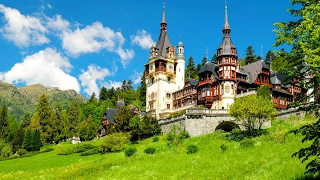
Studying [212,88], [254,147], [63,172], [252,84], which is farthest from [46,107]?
[254,147]

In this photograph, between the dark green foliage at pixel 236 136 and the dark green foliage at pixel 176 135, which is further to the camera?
the dark green foliage at pixel 176 135

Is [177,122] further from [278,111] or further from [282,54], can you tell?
[282,54]

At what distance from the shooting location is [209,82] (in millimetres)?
73500

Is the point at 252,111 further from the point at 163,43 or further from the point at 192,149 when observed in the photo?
the point at 163,43

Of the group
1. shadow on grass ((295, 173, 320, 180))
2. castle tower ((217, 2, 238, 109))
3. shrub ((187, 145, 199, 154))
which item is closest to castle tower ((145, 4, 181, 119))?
castle tower ((217, 2, 238, 109))

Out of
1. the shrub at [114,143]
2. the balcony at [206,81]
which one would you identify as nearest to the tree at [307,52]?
the shrub at [114,143]

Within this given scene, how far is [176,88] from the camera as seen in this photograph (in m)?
88.4

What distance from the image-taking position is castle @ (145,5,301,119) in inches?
2808

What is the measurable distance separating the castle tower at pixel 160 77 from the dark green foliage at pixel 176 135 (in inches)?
900

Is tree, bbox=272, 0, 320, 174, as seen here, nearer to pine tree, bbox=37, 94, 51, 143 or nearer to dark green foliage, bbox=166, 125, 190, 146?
dark green foliage, bbox=166, 125, 190, 146

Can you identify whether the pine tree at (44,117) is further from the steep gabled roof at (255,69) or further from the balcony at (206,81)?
the steep gabled roof at (255,69)

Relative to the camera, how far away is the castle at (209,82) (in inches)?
2808

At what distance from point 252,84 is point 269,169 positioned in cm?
4555

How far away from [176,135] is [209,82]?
55.7ft
